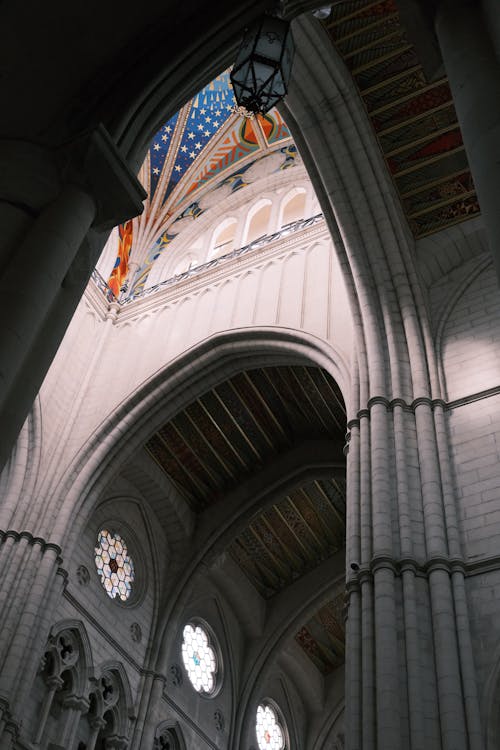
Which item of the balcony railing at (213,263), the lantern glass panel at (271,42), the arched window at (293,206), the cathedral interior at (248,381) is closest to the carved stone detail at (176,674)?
the cathedral interior at (248,381)

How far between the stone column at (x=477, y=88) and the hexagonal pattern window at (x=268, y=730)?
47.1ft

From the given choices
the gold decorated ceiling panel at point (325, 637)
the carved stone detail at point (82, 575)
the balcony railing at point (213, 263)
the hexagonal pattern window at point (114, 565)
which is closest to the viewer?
the carved stone detail at point (82, 575)

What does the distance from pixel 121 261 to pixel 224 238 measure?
2.13m

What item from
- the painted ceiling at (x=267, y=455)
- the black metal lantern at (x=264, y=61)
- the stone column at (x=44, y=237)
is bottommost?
the stone column at (x=44, y=237)

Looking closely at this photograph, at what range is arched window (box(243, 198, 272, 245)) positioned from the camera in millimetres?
15951

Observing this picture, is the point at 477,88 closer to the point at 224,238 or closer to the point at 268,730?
the point at 224,238

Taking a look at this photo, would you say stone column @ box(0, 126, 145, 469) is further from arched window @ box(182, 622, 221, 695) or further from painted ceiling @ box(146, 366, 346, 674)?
arched window @ box(182, 622, 221, 695)

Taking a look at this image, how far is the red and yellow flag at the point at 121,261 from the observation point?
16625 millimetres

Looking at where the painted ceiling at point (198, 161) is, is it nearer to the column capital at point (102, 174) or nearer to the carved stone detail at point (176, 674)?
the carved stone detail at point (176, 674)

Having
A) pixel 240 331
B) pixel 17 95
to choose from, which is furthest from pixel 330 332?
pixel 17 95

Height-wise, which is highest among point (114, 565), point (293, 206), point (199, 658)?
point (293, 206)

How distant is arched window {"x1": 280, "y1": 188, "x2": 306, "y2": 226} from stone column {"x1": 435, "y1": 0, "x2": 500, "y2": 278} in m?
10.9

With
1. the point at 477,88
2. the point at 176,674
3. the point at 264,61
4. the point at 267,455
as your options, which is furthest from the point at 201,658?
the point at 477,88

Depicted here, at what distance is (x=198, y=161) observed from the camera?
714 inches
